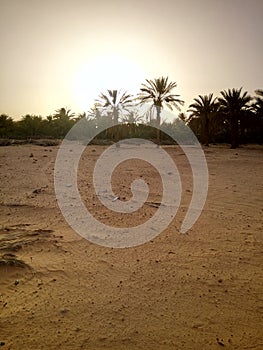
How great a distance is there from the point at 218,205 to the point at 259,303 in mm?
3493

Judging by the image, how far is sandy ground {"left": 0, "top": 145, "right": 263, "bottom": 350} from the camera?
2.47m

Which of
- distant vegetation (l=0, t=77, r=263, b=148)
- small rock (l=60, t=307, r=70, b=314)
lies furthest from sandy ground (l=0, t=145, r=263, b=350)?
distant vegetation (l=0, t=77, r=263, b=148)

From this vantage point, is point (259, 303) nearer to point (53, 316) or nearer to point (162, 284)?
point (162, 284)

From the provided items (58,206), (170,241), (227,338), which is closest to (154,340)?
(227,338)

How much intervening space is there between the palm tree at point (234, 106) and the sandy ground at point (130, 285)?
23554mm

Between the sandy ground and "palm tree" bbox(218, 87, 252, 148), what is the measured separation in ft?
77.3

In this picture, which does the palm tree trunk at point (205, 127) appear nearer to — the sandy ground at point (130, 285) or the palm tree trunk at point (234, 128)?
the palm tree trunk at point (234, 128)

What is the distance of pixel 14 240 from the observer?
4094mm

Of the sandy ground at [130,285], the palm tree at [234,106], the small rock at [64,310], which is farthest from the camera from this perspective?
the palm tree at [234,106]

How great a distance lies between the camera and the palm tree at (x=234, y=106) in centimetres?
2662

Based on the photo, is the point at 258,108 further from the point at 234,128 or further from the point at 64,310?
the point at 64,310

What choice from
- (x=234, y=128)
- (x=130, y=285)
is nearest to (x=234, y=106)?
(x=234, y=128)

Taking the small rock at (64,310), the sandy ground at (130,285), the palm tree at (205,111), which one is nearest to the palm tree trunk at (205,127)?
the palm tree at (205,111)

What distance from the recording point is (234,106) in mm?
26938
